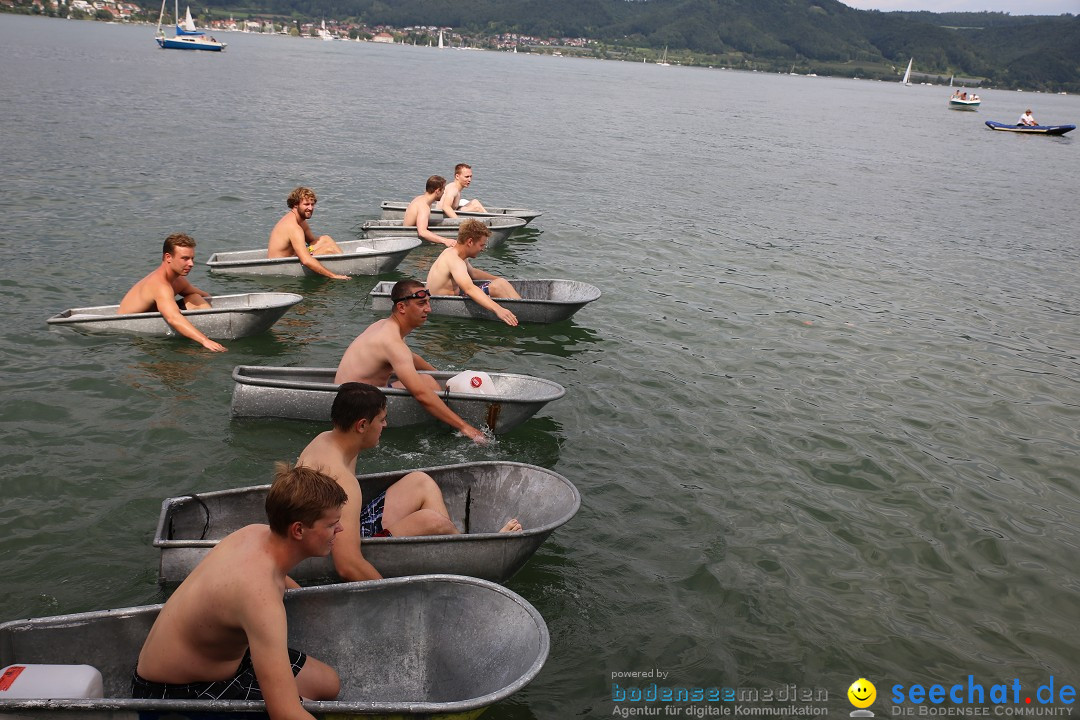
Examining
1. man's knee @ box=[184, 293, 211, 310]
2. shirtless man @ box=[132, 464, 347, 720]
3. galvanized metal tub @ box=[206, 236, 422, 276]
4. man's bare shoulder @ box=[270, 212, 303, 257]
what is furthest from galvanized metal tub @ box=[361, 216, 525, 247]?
shirtless man @ box=[132, 464, 347, 720]

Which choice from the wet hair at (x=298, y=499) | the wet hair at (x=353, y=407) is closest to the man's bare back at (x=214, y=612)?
the wet hair at (x=298, y=499)

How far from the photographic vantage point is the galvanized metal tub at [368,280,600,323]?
42.1 feet

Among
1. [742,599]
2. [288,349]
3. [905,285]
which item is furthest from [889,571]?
[905,285]

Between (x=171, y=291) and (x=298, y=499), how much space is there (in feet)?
25.7

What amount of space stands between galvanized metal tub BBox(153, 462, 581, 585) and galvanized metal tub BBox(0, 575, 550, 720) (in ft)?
2.10

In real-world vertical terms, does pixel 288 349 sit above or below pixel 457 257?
below

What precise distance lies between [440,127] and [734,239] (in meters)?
26.6

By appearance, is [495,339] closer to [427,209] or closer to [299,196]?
[299,196]

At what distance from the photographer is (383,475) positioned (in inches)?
277

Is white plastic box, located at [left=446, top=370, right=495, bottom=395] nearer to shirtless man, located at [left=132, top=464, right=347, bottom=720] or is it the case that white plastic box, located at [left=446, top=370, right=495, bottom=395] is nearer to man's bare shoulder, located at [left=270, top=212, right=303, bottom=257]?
shirtless man, located at [left=132, top=464, right=347, bottom=720]

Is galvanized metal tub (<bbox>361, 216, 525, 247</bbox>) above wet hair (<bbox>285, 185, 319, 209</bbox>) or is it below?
below

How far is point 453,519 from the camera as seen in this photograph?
7.33 metres

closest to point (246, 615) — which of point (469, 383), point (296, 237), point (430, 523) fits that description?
point (430, 523)

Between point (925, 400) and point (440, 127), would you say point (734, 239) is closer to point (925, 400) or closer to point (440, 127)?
point (925, 400)
